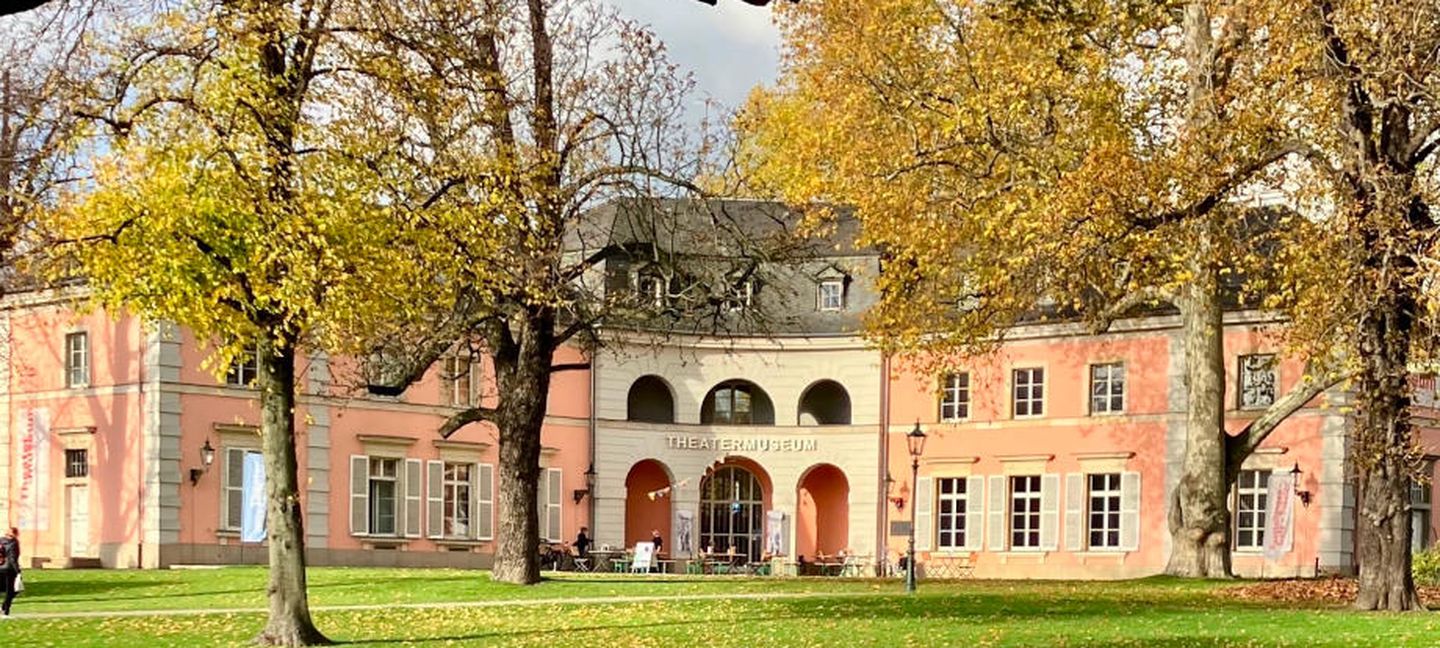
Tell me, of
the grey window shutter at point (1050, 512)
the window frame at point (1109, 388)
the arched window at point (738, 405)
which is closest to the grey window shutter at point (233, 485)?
the arched window at point (738, 405)

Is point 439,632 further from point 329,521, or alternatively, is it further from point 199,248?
point 329,521

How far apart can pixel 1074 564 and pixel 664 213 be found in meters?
19.1

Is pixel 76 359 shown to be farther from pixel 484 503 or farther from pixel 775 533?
pixel 775 533

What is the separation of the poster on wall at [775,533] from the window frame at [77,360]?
54.6 feet

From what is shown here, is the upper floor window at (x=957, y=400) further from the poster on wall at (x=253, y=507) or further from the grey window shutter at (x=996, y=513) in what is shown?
the poster on wall at (x=253, y=507)

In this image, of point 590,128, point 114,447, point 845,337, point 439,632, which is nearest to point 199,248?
point 439,632

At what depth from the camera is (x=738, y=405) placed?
49844 mm

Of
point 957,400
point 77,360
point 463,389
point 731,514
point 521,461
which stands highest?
point 77,360

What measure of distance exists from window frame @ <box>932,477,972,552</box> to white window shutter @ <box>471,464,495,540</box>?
10.3 m

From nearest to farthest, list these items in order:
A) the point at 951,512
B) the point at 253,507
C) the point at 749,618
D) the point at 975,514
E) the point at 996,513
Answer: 1. the point at 749,618
2. the point at 253,507
3. the point at 996,513
4. the point at 975,514
5. the point at 951,512

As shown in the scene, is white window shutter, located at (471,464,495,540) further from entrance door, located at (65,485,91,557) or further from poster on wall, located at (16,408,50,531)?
poster on wall, located at (16,408,50,531)

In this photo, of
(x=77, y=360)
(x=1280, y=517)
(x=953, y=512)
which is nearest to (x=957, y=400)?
(x=953, y=512)

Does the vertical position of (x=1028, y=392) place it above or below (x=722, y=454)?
above

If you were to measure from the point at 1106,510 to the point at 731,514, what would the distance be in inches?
437
